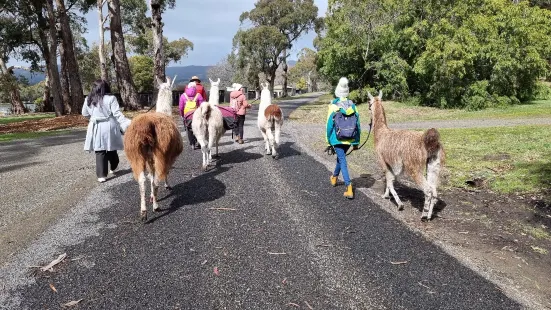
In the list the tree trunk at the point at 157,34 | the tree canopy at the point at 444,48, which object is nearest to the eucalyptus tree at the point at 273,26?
the tree canopy at the point at 444,48

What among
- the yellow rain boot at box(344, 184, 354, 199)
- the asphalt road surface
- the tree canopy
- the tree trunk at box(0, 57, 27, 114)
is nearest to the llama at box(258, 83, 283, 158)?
the asphalt road surface

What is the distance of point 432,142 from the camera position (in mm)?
5293

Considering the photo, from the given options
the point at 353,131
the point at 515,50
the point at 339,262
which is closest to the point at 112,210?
the point at 339,262

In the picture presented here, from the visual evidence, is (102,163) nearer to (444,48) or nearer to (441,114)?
(441,114)

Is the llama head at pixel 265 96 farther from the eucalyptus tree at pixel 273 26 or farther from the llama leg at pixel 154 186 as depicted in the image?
the eucalyptus tree at pixel 273 26

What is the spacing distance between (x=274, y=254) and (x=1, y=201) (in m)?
5.38

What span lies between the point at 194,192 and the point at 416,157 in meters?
3.89

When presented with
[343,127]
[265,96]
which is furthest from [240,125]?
[343,127]

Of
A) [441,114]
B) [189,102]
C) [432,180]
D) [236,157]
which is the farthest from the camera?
[441,114]

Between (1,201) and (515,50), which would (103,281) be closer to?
(1,201)

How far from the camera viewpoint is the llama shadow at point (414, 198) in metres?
6.18

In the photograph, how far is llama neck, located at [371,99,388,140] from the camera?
259 inches

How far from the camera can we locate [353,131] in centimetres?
648

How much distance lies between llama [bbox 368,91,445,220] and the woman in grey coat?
16.1ft
